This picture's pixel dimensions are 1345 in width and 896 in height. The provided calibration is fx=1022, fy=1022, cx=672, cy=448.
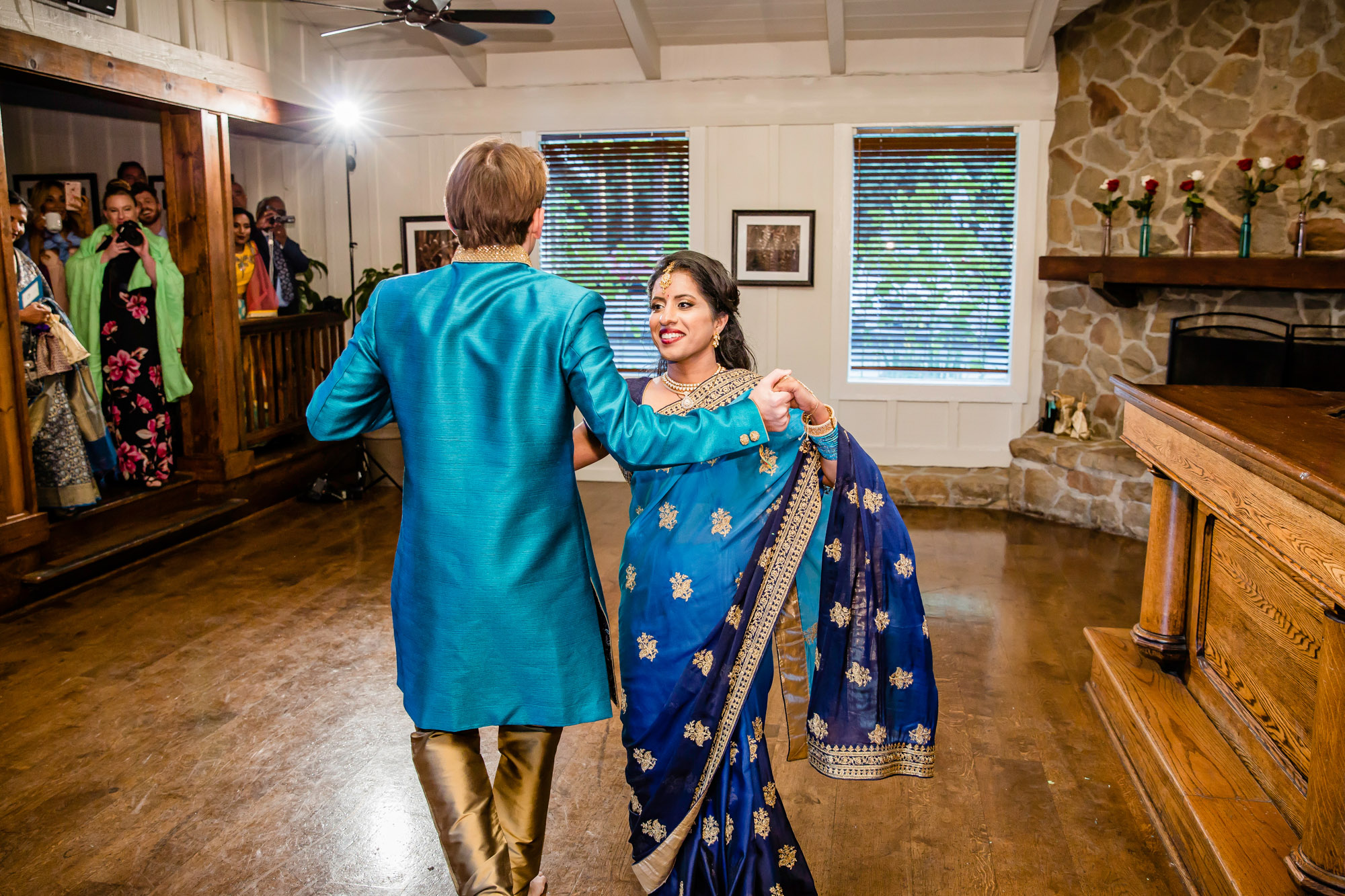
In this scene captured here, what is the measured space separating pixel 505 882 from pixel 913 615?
98 centimetres

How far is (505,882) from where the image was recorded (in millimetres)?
1876

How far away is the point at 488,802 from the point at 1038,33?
215 inches

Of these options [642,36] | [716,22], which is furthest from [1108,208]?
[642,36]

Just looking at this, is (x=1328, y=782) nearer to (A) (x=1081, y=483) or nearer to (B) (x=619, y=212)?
(A) (x=1081, y=483)

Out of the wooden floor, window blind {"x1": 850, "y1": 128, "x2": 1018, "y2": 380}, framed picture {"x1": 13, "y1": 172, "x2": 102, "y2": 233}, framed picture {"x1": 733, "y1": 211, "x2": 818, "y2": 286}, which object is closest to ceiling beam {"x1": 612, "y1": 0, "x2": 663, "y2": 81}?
framed picture {"x1": 733, "y1": 211, "x2": 818, "y2": 286}

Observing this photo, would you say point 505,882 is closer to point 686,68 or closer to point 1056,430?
point 1056,430

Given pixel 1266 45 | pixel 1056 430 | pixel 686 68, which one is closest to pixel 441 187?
pixel 686 68

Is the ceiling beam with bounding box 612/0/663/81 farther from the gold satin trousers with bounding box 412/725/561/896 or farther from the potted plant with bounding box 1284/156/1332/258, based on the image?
the gold satin trousers with bounding box 412/725/561/896

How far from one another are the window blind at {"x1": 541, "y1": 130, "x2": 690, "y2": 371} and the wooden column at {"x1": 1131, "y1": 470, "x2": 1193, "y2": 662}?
164 inches

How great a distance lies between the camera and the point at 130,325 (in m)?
5.27

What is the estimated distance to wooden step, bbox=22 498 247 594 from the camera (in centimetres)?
443

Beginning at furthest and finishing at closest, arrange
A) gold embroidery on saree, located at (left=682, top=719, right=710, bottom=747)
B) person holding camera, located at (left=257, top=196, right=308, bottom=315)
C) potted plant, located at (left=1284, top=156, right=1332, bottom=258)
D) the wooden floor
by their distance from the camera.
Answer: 1. person holding camera, located at (left=257, top=196, right=308, bottom=315)
2. potted plant, located at (left=1284, top=156, right=1332, bottom=258)
3. the wooden floor
4. gold embroidery on saree, located at (left=682, top=719, right=710, bottom=747)

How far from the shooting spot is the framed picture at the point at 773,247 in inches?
259

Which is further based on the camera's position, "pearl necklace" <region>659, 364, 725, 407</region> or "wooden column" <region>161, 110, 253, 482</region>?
"wooden column" <region>161, 110, 253, 482</region>
